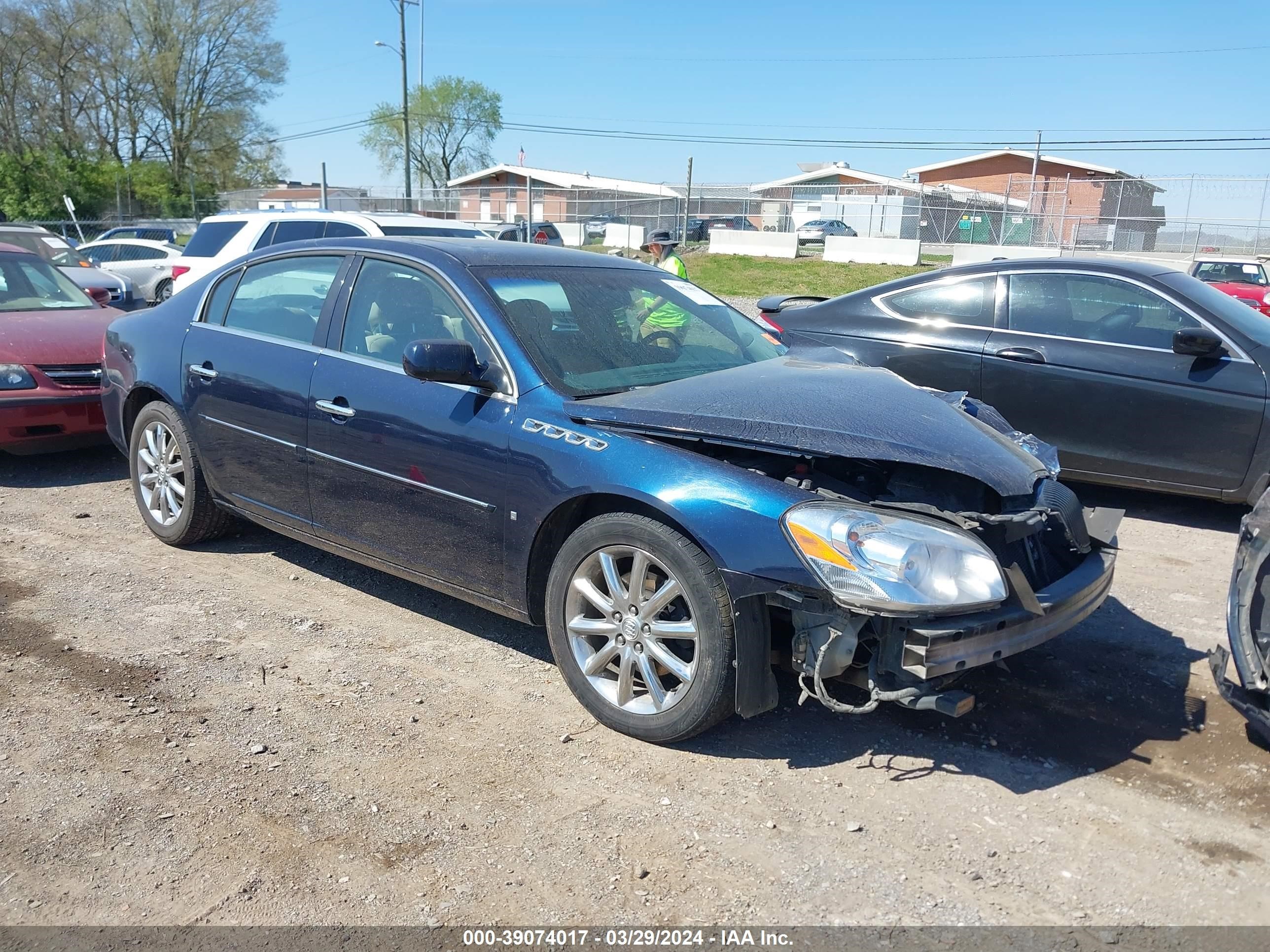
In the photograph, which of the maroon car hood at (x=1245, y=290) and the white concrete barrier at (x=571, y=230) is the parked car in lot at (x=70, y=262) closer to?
the maroon car hood at (x=1245, y=290)

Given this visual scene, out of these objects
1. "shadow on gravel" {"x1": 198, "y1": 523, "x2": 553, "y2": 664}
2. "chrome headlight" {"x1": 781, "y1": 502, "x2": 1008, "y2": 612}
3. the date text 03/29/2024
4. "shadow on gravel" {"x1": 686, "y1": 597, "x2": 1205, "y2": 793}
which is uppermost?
"chrome headlight" {"x1": 781, "y1": 502, "x2": 1008, "y2": 612}

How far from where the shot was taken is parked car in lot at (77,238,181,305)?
18125 millimetres

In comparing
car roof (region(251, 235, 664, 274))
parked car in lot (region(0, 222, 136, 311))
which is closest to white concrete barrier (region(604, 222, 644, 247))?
parked car in lot (region(0, 222, 136, 311))

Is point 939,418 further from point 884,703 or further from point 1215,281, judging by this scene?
point 1215,281

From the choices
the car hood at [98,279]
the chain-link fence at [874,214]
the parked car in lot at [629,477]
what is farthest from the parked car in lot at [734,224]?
the parked car in lot at [629,477]

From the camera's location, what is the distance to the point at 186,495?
5.39m

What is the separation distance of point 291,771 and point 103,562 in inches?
103

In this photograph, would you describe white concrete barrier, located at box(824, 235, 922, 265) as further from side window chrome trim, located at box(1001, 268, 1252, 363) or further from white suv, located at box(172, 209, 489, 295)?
side window chrome trim, located at box(1001, 268, 1252, 363)

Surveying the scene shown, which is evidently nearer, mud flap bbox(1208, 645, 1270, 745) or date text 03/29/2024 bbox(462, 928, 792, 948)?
date text 03/29/2024 bbox(462, 928, 792, 948)

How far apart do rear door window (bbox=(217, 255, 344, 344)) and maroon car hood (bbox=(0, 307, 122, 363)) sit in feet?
8.01

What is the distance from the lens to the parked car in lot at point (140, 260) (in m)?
18.1

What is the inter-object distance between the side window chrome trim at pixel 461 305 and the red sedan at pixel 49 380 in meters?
2.92

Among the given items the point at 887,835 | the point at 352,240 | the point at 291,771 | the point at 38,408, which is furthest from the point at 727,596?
the point at 38,408

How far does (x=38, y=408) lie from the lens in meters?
6.79
